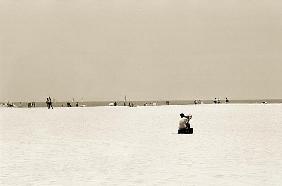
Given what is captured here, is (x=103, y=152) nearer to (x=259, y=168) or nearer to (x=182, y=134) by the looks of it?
(x=259, y=168)

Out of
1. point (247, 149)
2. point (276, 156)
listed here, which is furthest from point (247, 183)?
point (247, 149)

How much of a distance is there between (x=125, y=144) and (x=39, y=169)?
7265 millimetres

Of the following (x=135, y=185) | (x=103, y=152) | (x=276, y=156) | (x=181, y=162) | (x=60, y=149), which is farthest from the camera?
(x=60, y=149)

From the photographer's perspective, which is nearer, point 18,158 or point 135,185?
point 135,185

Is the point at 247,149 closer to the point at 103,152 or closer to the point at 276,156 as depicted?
the point at 276,156

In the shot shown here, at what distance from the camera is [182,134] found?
26.6 meters

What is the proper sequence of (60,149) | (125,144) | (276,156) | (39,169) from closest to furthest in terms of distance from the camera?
(39,169), (276,156), (60,149), (125,144)

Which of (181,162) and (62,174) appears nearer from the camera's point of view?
(62,174)

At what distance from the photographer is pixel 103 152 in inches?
709

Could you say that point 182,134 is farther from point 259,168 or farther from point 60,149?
point 259,168

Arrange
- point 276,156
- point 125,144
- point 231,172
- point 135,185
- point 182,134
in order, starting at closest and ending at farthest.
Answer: point 135,185
point 231,172
point 276,156
point 125,144
point 182,134

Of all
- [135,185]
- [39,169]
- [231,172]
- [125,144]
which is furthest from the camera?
[125,144]

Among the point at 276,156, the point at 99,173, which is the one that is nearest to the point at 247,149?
the point at 276,156

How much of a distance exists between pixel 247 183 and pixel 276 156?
5083 mm
